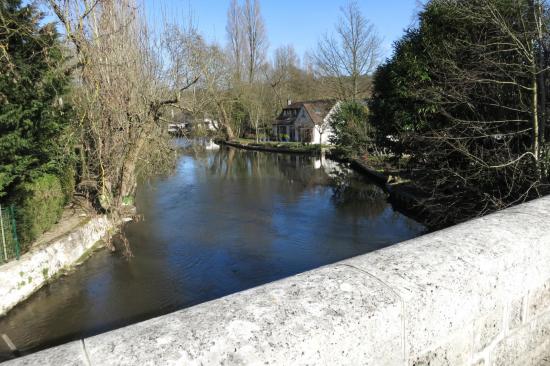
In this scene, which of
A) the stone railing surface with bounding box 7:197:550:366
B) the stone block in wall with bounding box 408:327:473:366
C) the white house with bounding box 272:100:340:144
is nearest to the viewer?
the stone railing surface with bounding box 7:197:550:366

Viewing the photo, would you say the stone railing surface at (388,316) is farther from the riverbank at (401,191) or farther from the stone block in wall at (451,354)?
the riverbank at (401,191)

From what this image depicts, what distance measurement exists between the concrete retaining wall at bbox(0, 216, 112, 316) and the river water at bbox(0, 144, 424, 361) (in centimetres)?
24

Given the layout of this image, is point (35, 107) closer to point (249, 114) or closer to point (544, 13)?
point (544, 13)

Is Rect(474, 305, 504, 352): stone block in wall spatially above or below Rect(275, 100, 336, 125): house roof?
below

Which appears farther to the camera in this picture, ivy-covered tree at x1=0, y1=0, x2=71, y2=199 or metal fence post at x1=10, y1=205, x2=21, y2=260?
ivy-covered tree at x1=0, y1=0, x2=71, y2=199

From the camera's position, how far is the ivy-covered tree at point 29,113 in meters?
9.91

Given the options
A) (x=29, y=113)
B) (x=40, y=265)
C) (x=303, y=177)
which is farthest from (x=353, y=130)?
(x=40, y=265)

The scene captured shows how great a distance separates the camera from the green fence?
8.85 m

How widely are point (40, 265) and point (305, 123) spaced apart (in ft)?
149

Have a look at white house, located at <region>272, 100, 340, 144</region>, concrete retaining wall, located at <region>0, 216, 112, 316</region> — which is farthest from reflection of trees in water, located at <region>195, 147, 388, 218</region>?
white house, located at <region>272, 100, 340, 144</region>

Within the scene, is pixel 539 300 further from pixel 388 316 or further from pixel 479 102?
pixel 479 102

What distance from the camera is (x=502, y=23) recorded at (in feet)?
29.6

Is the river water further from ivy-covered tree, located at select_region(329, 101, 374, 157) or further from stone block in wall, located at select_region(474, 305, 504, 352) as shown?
ivy-covered tree, located at select_region(329, 101, 374, 157)

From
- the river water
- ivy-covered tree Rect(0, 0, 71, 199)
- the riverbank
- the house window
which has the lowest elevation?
the river water
